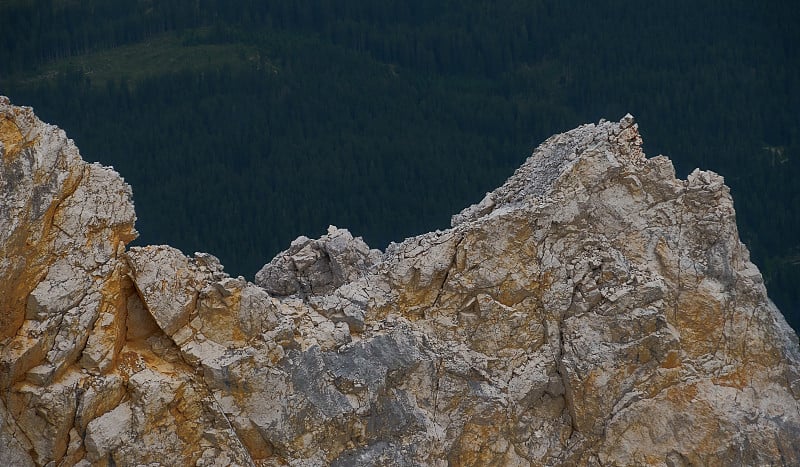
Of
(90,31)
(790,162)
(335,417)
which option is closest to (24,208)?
(335,417)

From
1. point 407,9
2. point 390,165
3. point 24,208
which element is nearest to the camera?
point 24,208

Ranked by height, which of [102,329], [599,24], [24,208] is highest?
[24,208]

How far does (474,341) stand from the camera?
3378 cm

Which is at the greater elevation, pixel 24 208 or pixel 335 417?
pixel 24 208

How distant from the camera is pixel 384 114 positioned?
212 ft

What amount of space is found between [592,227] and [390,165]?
2915cm

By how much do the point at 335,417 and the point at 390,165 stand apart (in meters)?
31.3

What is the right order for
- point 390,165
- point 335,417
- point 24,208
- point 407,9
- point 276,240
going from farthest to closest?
point 407,9 < point 390,165 < point 276,240 < point 335,417 < point 24,208

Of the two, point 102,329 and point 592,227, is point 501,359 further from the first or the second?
point 102,329

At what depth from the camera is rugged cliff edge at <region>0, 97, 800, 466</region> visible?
31109 mm

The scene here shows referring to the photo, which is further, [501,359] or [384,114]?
[384,114]

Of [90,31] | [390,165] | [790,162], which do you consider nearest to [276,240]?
[390,165]

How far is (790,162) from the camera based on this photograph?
2751 inches

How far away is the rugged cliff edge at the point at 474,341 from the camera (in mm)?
31109
